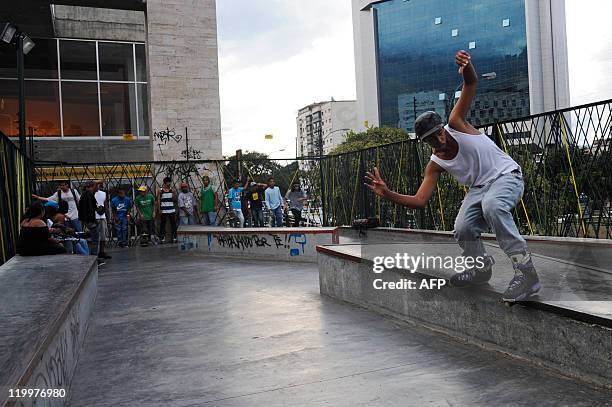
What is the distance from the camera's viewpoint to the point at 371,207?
14.0 metres

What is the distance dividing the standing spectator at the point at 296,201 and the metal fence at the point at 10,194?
8.05 m

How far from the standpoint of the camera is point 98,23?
21.8 m

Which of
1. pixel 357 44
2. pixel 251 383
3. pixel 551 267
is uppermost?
pixel 357 44

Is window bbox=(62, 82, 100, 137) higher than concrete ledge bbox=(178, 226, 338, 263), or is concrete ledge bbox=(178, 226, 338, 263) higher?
window bbox=(62, 82, 100, 137)

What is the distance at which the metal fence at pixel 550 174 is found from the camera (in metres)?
8.30

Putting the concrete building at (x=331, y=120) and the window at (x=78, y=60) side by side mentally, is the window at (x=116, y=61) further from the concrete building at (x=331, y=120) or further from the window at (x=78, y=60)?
the concrete building at (x=331, y=120)

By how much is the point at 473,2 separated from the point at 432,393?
280ft

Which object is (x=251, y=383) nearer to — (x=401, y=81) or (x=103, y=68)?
(x=103, y=68)

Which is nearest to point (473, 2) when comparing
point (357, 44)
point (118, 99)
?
point (357, 44)

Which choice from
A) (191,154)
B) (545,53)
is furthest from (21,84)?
(545,53)

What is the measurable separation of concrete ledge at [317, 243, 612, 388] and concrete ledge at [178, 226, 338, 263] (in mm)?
4803

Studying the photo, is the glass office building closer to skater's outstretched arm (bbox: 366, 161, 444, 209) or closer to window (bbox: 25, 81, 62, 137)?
window (bbox: 25, 81, 62, 137)

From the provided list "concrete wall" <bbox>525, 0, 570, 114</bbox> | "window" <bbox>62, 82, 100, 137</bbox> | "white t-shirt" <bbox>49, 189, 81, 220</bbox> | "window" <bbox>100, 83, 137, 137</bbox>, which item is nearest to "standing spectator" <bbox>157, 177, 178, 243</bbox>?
"white t-shirt" <bbox>49, 189, 81, 220</bbox>

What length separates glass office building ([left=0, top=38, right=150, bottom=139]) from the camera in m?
Answer: 21.6
